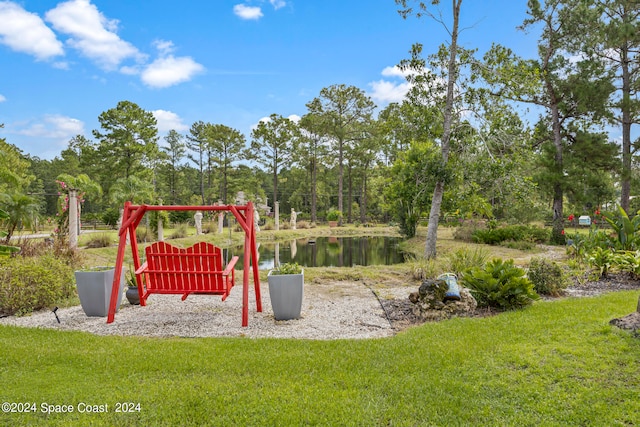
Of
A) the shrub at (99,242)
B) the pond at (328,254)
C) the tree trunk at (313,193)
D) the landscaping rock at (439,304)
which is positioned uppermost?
the tree trunk at (313,193)

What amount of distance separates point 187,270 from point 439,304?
343 cm

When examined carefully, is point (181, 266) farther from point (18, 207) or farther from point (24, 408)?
point (18, 207)

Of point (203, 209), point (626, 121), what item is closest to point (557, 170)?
point (626, 121)

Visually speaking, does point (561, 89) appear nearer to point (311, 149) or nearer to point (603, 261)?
point (603, 261)

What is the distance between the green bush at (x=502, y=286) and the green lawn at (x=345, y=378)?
2.68 feet

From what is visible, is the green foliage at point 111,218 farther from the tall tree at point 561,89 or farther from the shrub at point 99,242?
the tall tree at point 561,89

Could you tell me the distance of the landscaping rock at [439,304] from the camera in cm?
529

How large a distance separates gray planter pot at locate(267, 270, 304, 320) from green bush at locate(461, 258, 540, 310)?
235 centimetres

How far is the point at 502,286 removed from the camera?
5324 millimetres

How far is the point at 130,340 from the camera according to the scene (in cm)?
434

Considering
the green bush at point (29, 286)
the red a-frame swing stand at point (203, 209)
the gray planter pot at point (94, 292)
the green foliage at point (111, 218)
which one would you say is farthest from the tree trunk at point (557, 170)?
the green foliage at point (111, 218)

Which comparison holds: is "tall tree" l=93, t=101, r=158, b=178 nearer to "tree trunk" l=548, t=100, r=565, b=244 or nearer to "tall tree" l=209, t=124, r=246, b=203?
"tall tree" l=209, t=124, r=246, b=203

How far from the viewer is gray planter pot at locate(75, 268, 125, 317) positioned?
5.50 meters

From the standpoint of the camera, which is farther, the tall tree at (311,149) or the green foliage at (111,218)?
the tall tree at (311,149)
